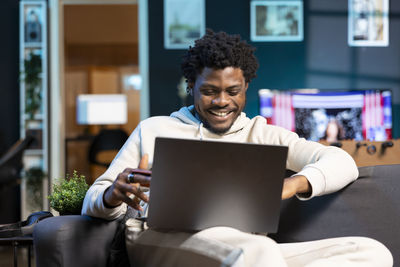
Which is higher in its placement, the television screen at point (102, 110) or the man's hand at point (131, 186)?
the television screen at point (102, 110)

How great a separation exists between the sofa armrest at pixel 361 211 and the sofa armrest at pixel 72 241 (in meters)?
0.63

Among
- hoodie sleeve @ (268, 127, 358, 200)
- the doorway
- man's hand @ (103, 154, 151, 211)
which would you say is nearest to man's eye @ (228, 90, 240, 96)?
hoodie sleeve @ (268, 127, 358, 200)

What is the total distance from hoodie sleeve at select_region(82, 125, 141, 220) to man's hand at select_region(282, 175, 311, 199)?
19.7 inches

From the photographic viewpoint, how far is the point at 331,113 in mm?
4508

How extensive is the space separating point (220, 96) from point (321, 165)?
1.38 ft

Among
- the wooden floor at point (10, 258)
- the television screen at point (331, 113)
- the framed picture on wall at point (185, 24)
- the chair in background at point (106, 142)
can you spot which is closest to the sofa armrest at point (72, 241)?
the wooden floor at point (10, 258)

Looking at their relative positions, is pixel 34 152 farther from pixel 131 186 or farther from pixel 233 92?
pixel 131 186

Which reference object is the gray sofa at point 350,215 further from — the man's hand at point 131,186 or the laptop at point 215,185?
the laptop at point 215,185

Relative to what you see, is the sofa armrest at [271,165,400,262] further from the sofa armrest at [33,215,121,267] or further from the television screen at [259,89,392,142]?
the television screen at [259,89,392,142]

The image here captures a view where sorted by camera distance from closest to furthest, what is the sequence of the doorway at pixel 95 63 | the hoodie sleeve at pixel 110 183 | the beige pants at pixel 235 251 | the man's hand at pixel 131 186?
1. the beige pants at pixel 235 251
2. the man's hand at pixel 131 186
3. the hoodie sleeve at pixel 110 183
4. the doorway at pixel 95 63

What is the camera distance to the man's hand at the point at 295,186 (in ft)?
4.80

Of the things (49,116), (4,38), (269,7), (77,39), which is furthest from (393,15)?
(77,39)

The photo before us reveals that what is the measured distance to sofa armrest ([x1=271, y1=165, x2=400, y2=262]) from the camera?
1.62 m

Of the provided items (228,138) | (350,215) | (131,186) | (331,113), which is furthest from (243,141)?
(331,113)
